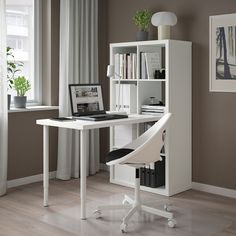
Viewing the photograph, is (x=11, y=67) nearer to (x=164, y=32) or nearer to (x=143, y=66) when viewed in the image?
(x=143, y=66)

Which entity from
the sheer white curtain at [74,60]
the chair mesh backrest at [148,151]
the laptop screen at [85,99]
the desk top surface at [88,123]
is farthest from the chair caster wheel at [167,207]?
the sheer white curtain at [74,60]

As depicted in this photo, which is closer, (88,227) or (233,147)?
(88,227)

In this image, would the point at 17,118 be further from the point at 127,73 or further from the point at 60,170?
the point at 127,73

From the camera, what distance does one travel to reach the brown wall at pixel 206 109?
175 inches

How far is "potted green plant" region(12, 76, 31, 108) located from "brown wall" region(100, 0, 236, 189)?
5.53 ft

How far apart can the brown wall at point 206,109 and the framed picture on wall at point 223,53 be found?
62 millimetres

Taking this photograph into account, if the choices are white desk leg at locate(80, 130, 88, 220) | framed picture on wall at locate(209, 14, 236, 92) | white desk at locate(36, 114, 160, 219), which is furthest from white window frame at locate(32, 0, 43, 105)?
framed picture on wall at locate(209, 14, 236, 92)

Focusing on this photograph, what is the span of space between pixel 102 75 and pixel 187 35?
4.45 ft

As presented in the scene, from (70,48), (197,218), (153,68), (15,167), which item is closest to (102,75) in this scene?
(70,48)

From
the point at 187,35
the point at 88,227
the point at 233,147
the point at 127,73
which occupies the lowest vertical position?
the point at 88,227

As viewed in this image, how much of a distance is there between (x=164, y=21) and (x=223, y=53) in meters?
0.67

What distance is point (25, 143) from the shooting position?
196 inches

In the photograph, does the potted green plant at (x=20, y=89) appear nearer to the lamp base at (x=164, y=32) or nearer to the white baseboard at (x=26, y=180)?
the white baseboard at (x=26, y=180)

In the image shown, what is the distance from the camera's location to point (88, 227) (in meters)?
3.62
